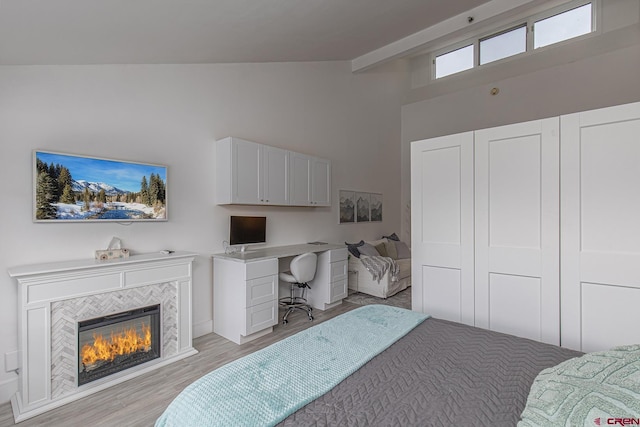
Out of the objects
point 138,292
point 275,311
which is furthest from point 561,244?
point 138,292

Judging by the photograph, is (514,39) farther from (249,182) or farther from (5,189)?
(5,189)

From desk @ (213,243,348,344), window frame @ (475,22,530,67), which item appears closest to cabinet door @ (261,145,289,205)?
desk @ (213,243,348,344)

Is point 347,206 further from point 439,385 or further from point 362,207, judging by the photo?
point 439,385

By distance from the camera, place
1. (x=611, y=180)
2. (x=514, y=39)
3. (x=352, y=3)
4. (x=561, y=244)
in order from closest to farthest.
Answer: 1. (x=611, y=180)
2. (x=561, y=244)
3. (x=352, y=3)
4. (x=514, y=39)

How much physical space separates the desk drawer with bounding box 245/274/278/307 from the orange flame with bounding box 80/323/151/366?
35.4 inches

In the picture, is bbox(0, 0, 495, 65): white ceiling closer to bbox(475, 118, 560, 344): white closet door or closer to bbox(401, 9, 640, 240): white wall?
bbox(475, 118, 560, 344): white closet door

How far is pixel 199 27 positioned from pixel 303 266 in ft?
8.30

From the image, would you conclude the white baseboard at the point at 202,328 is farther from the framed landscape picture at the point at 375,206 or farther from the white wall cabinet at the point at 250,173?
the framed landscape picture at the point at 375,206

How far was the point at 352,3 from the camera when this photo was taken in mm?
2865

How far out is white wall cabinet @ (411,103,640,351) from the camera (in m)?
1.88

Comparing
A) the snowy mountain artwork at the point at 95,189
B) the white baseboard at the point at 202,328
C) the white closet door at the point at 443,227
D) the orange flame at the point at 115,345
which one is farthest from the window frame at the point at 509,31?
the orange flame at the point at 115,345

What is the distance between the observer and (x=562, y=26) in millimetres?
4914

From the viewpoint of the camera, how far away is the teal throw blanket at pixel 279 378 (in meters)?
0.99

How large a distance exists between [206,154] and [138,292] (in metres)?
1.56
